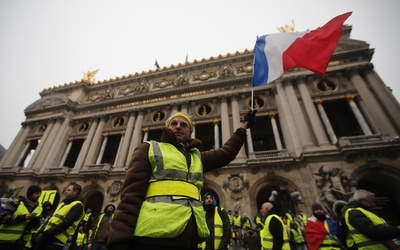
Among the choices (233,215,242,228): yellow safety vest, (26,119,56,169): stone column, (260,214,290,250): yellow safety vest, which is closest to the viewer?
(260,214,290,250): yellow safety vest

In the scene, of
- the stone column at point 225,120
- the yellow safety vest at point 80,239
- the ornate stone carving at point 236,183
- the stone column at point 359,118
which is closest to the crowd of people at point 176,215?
the yellow safety vest at point 80,239

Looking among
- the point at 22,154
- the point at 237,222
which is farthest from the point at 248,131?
the point at 22,154

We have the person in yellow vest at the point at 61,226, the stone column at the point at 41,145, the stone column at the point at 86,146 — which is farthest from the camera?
the stone column at the point at 41,145

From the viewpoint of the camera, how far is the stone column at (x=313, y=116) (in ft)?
42.3

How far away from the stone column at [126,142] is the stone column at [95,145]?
3160mm

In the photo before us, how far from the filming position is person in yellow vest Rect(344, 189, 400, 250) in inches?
110

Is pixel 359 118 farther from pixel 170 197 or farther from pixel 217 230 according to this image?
pixel 170 197

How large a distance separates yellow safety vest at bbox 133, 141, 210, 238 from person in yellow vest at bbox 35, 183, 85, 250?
9.50 ft

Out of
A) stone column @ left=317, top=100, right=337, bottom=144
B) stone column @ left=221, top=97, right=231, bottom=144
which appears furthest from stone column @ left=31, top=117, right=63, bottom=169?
stone column @ left=317, top=100, right=337, bottom=144

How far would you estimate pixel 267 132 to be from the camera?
17.6 m

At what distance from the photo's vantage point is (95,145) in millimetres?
19219

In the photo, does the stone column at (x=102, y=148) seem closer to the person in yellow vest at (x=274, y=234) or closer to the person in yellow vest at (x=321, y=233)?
the person in yellow vest at (x=274, y=234)

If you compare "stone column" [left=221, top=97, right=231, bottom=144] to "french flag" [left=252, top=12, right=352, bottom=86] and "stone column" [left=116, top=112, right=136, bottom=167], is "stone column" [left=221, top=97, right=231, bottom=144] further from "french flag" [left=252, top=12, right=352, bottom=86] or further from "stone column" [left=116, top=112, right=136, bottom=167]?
"french flag" [left=252, top=12, right=352, bottom=86]

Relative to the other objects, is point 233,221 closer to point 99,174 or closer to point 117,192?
point 117,192
